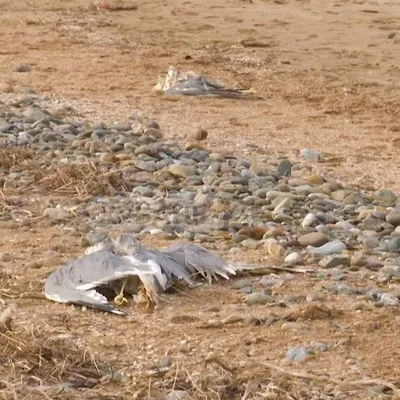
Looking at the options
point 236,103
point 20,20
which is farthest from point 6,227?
point 20,20

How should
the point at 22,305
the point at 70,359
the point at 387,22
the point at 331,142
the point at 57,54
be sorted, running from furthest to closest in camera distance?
the point at 387,22 → the point at 57,54 → the point at 331,142 → the point at 22,305 → the point at 70,359

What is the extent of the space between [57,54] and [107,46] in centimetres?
53

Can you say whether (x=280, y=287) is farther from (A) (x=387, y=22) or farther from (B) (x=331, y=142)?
(A) (x=387, y=22)

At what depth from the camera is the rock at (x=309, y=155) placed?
263 inches

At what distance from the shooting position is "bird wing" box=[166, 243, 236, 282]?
4.55 metres

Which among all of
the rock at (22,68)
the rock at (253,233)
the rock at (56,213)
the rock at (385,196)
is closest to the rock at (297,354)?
the rock at (253,233)

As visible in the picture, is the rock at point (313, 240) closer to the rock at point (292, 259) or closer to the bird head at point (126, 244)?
the rock at point (292, 259)

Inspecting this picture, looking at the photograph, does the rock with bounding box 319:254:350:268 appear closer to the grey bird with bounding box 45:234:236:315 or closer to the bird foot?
the grey bird with bounding box 45:234:236:315

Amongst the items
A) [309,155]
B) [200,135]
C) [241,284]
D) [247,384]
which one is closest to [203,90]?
[200,135]

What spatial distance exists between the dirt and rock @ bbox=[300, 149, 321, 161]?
5 centimetres

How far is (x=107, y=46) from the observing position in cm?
1014

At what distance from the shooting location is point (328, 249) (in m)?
4.87

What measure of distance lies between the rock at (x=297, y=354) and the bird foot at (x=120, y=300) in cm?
75

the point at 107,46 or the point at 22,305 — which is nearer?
the point at 22,305
